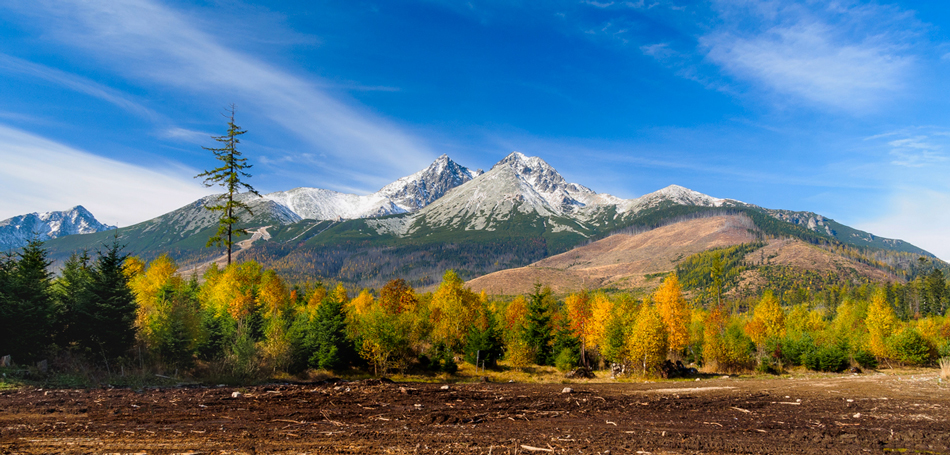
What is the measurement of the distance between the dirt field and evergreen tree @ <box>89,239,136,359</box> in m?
8.11

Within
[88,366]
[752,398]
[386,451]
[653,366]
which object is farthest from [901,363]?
[88,366]

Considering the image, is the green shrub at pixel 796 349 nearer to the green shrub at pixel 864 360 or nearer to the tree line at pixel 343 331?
the tree line at pixel 343 331

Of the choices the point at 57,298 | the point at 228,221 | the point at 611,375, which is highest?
the point at 228,221

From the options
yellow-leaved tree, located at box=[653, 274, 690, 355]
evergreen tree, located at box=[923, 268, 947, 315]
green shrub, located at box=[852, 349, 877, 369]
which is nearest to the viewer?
green shrub, located at box=[852, 349, 877, 369]

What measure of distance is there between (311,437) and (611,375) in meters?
40.0

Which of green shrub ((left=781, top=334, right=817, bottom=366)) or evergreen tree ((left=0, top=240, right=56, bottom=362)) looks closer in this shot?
evergreen tree ((left=0, top=240, right=56, bottom=362))

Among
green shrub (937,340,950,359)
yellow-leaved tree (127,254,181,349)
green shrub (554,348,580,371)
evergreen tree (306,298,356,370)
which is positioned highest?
yellow-leaved tree (127,254,181,349)

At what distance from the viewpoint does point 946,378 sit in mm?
29828

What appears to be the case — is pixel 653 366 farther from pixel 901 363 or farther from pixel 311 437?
pixel 311 437

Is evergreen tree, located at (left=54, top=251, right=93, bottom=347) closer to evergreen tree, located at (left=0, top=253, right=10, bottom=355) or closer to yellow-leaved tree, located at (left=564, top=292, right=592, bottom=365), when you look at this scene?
evergreen tree, located at (left=0, top=253, right=10, bottom=355)

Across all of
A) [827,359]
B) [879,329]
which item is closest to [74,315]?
[827,359]

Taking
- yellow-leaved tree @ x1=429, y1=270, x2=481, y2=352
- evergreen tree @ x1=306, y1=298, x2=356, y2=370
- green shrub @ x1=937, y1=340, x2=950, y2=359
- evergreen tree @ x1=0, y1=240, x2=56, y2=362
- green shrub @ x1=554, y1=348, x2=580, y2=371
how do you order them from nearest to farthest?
evergreen tree @ x1=0, y1=240, x2=56, y2=362 < evergreen tree @ x1=306, y1=298, x2=356, y2=370 < green shrub @ x1=937, y1=340, x2=950, y2=359 < green shrub @ x1=554, y1=348, x2=580, y2=371 < yellow-leaved tree @ x1=429, y1=270, x2=481, y2=352

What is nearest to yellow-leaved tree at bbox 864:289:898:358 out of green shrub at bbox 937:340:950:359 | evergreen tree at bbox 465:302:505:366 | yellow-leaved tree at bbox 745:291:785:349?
green shrub at bbox 937:340:950:359

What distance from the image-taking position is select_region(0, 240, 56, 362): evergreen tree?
23641mm
